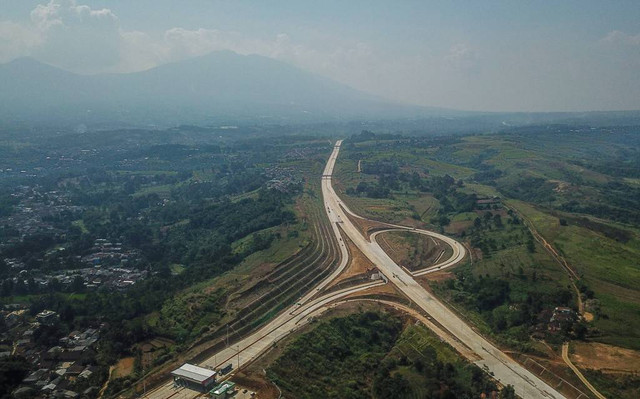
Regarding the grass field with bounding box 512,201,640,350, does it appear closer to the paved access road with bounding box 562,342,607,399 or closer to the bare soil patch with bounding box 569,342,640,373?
the bare soil patch with bounding box 569,342,640,373

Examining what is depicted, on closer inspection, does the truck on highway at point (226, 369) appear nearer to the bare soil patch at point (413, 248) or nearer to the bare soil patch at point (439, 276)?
the bare soil patch at point (439, 276)

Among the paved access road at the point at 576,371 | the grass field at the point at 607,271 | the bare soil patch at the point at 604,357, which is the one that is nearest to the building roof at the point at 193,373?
the paved access road at the point at 576,371

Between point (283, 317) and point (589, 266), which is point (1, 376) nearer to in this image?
point (283, 317)

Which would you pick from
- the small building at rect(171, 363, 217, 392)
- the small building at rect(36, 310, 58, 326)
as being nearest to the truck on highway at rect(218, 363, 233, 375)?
the small building at rect(171, 363, 217, 392)

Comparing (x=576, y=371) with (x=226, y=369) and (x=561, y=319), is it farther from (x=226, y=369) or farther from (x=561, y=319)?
(x=226, y=369)

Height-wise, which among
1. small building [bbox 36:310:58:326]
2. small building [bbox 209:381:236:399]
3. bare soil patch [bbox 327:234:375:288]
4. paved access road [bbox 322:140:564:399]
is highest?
small building [bbox 209:381:236:399]

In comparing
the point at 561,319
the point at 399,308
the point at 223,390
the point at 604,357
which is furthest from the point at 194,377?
the point at 561,319
